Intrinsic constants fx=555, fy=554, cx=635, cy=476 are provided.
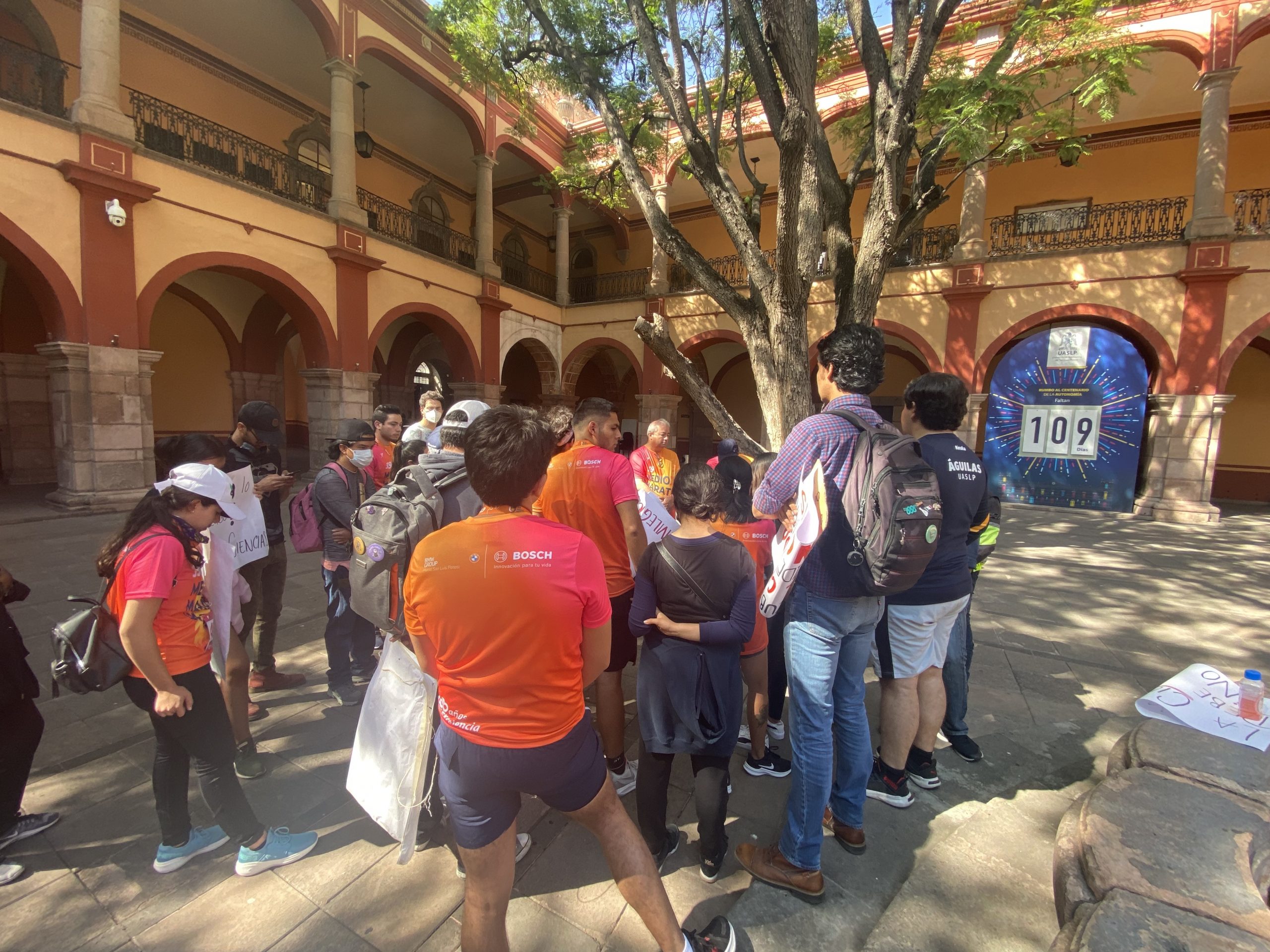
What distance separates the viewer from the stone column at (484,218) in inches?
499

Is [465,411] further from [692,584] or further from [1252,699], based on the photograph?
[1252,699]

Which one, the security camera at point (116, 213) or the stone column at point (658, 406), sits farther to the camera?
the stone column at point (658, 406)

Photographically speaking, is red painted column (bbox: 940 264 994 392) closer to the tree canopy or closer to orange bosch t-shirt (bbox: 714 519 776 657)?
the tree canopy

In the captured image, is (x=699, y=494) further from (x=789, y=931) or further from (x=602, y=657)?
(x=789, y=931)

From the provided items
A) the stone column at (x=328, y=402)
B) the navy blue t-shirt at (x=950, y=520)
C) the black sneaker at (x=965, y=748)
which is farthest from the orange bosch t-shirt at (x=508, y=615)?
the stone column at (x=328, y=402)

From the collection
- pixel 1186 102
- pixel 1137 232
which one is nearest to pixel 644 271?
pixel 1137 232

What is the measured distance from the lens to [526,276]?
55.0 ft

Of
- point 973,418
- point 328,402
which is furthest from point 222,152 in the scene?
point 973,418

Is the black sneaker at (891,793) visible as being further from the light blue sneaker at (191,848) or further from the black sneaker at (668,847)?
the light blue sneaker at (191,848)

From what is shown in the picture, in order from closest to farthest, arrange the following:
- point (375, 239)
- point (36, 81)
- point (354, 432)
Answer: point (354, 432) < point (36, 81) < point (375, 239)

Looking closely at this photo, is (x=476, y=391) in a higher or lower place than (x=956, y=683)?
higher

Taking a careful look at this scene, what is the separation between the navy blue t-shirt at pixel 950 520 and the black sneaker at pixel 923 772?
79cm

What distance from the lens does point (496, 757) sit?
135cm

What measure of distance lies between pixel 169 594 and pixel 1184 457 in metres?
13.9
